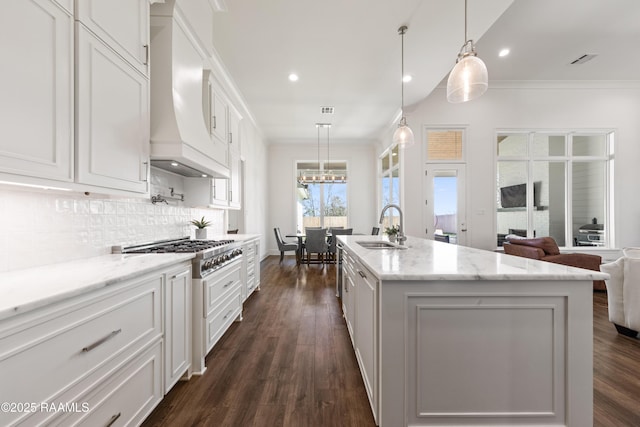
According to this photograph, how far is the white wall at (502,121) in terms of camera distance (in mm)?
5043

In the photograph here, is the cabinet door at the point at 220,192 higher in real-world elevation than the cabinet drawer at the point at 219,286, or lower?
higher

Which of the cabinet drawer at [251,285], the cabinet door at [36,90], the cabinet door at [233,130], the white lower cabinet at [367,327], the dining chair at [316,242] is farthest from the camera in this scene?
the dining chair at [316,242]

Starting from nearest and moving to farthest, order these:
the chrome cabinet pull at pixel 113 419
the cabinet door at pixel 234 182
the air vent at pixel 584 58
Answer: the chrome cabinet pull at pixel 113 419 → the cabinet door at pixel 234 182 → the air vent at pixel 584 58

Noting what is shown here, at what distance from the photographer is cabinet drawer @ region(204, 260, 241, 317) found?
6.45ft

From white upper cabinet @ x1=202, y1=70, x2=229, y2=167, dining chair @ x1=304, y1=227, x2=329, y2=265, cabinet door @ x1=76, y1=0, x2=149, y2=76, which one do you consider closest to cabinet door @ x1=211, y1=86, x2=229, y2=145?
white upper cabinet @ x1=202, y1=70, x2=229, y2=167

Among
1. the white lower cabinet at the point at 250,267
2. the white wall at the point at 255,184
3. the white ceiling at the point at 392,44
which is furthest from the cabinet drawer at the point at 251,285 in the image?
the white ceiling at the point at 392,44

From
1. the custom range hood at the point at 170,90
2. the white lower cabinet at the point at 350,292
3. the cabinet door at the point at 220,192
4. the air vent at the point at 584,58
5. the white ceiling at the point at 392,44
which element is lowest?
the white lower cabinet at the point at 350,292

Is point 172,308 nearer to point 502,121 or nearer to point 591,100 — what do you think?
point 502,121

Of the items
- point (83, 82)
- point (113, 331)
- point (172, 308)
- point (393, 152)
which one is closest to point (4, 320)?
point (113, 331)

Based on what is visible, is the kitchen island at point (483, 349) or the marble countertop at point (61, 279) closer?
the marble countertop at point (61, 279)

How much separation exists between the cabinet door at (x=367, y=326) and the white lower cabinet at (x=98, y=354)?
4.05ft

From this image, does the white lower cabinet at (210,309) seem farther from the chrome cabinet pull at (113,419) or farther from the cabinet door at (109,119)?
the cabinet door at (109,119)

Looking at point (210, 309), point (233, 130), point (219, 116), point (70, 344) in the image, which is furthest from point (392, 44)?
point (70, 344)

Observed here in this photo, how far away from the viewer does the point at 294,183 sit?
24.9ft
